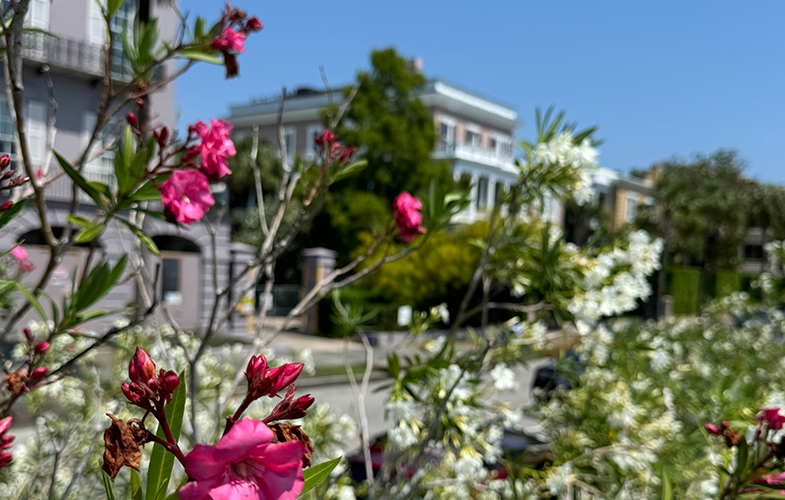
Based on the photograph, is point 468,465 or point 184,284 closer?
point 468,465

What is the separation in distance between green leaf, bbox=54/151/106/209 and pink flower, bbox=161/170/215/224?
0.16m

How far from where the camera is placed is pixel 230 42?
2078mm

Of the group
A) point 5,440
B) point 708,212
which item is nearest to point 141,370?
point 5,440

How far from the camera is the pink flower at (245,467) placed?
65cm

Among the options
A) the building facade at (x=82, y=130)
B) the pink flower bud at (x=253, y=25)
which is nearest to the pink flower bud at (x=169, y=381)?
the pink flower bud at (x=253, y=25)

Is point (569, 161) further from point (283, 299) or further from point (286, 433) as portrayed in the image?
point (283, 299)

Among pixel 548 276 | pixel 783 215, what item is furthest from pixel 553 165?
pixel 783 215

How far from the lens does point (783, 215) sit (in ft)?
135

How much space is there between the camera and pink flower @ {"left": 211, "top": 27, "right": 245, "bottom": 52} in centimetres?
208

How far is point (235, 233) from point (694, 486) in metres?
25.6

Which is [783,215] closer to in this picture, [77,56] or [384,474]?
[77,56]

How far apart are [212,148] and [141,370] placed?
2.69ft

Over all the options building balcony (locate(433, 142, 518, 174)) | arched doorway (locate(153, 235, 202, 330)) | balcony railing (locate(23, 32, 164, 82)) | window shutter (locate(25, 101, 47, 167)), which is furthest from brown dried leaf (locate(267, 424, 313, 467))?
building balcony (locate(433, 142, 518, 174))

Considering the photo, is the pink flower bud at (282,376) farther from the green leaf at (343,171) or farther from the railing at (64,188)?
the railing at (64,188)
